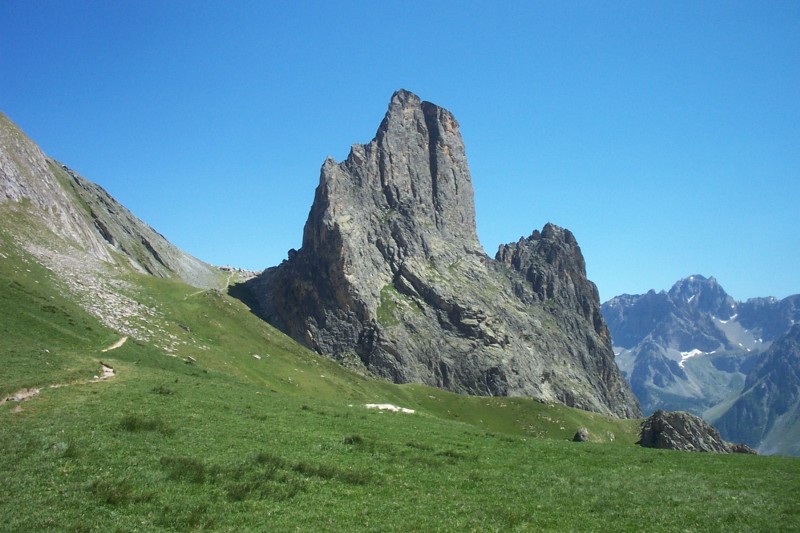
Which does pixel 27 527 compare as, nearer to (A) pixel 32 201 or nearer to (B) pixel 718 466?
(B) pixel 718 466

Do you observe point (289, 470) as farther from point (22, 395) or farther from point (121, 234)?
point (121, 234)

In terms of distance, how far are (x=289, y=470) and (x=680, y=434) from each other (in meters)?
83.8

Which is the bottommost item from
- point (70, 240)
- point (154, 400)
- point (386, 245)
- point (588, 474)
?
point (154, 400)

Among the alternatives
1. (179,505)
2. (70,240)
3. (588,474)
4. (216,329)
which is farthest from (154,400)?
(70,240)

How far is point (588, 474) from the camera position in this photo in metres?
29.7

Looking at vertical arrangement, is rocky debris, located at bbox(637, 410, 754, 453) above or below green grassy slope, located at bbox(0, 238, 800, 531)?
above

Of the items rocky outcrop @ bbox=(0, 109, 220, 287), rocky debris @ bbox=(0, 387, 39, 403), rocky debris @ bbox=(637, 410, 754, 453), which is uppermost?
rocky outcrop @ bbox=(0, 109, 220, 287)

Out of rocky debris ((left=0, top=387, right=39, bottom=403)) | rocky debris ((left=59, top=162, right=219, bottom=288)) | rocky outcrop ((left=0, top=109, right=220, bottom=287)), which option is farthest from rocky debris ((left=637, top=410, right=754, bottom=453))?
rocky debris ((left=59, top=162, right=219, bottom=288))

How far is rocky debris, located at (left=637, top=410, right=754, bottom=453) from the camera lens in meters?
88.9

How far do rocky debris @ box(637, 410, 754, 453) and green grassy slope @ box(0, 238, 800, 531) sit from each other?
5768 cm

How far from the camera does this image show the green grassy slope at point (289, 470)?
21.0 meters

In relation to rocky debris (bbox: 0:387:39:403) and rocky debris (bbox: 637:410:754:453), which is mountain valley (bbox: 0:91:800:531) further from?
rocky debris (bbox: 637:410:754:453)

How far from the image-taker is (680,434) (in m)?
89.9

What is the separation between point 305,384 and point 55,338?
35.4 meters
